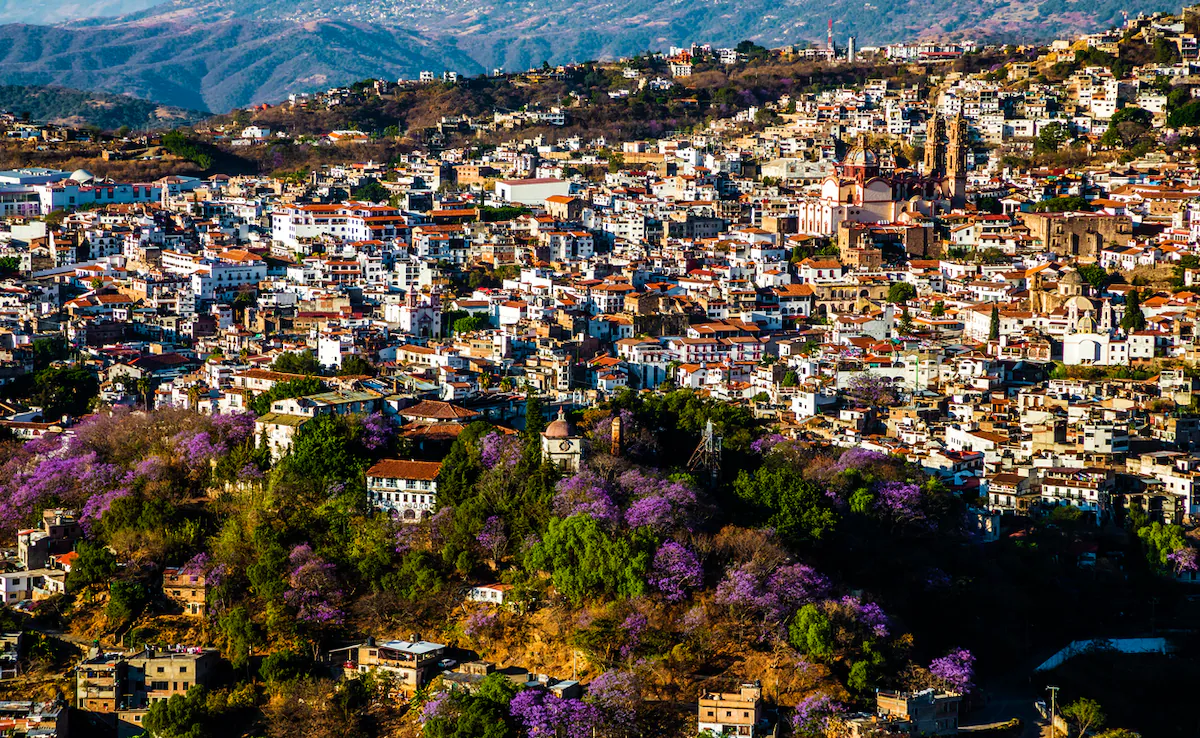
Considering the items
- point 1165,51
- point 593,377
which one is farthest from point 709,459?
point 1165,51

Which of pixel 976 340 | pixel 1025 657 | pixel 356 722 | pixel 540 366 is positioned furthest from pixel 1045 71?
pixel 356 722

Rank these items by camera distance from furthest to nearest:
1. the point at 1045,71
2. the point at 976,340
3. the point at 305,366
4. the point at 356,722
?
the point at 1045,71 < the point at 976,340 < the point at 305,366 < the point at 356,722

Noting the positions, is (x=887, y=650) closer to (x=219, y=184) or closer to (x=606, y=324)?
(x=606, y=324)

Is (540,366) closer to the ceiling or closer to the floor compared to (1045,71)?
closer to the floor

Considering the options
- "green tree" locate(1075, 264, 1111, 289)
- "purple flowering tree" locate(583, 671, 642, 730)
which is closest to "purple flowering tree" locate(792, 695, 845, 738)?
"purple flowering tree" locate(583, 671, 642, 730)

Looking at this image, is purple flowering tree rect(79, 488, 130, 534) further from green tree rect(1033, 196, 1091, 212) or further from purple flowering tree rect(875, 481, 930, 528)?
green tree rect(1033, 196, 1091, 212)

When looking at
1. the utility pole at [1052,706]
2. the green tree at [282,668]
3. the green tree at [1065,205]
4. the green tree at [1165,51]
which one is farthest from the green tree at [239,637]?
the green tree at [1165,51]

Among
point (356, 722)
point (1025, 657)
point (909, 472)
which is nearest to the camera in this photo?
point (356, 722)
